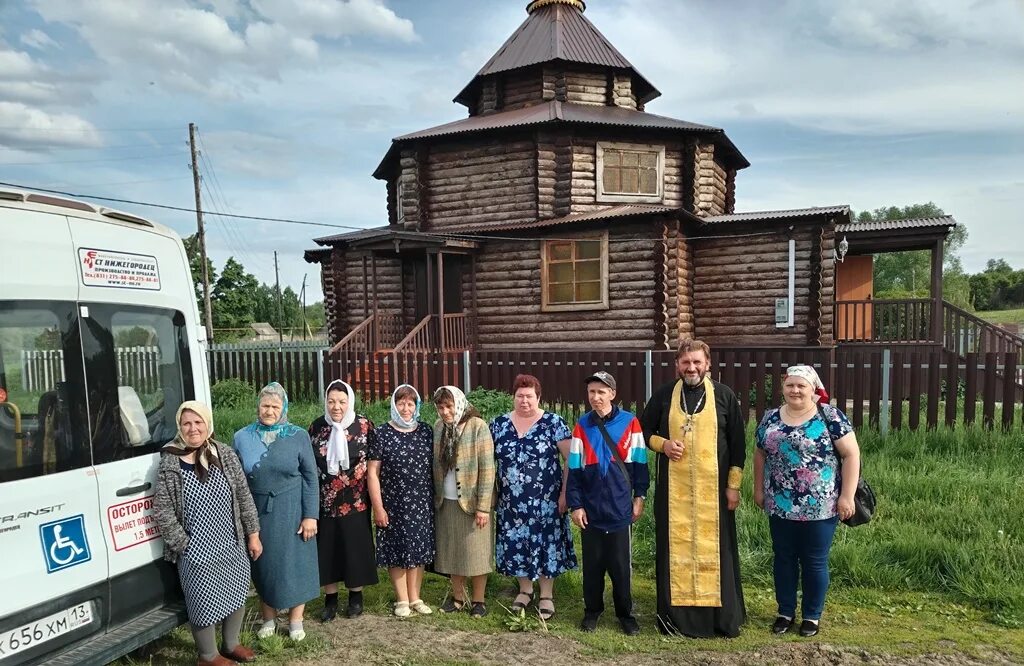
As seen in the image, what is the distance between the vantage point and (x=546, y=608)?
14.3 ft

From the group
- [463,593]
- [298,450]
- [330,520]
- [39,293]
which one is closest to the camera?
[39,293]

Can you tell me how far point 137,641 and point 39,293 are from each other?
1.70 metres

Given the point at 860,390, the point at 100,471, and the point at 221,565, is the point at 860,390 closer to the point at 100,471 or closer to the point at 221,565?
the point at 221,565

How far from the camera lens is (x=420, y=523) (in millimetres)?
4348

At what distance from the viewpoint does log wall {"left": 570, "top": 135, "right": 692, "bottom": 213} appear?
1562 cm

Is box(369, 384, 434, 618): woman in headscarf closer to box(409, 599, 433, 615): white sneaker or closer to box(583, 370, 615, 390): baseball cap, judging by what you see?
box(409, 599, 433, 615): white sneaker

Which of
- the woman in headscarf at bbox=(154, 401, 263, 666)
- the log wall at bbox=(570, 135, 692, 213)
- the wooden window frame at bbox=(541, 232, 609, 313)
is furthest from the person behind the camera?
the log wall at bbox=(570, 135, 692, 213)

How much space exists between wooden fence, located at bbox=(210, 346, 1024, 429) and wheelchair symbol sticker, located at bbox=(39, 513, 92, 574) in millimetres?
7472

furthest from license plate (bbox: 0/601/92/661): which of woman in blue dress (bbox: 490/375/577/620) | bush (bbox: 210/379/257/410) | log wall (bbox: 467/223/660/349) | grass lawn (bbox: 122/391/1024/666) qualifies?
log wall (bbox: 467/223/660/349)

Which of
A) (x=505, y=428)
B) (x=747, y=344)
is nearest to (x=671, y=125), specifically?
(x=747, y=344)

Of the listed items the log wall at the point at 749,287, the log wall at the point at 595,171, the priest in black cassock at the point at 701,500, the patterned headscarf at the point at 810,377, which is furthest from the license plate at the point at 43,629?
the log wall at the point at 749,287

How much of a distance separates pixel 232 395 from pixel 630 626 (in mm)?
10762

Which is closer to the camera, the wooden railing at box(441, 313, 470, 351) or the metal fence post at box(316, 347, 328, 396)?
the metal fence post at box(316, 347, 328, 396)

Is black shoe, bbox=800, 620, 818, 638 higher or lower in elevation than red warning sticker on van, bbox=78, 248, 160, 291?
lower
